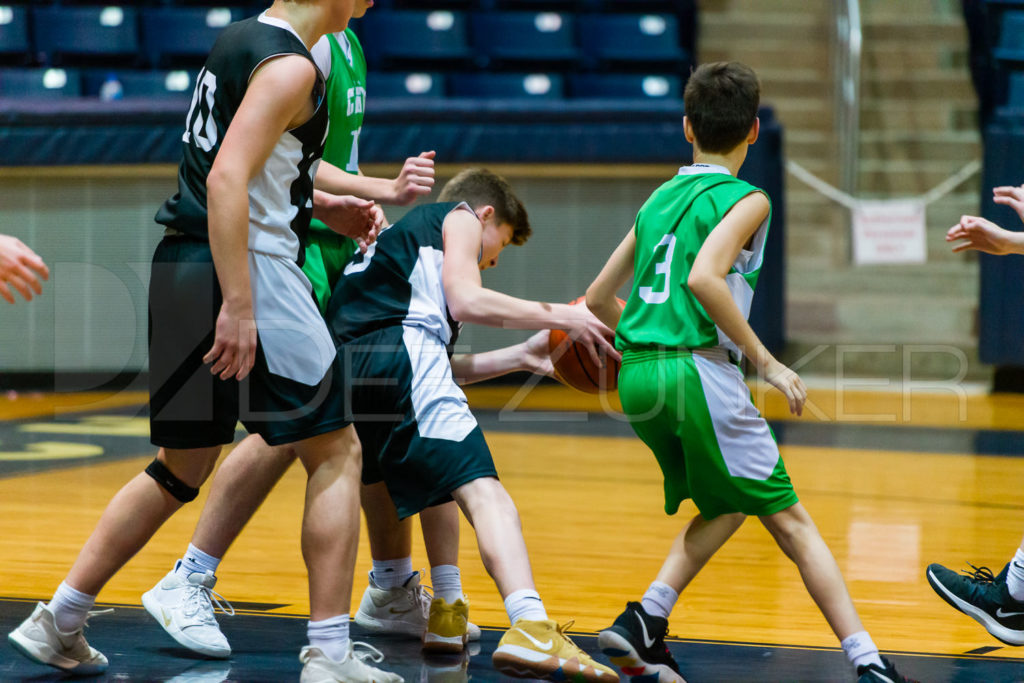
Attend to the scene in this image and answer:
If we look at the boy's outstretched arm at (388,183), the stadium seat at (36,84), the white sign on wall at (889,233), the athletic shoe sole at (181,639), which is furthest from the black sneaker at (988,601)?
the stadium seat at (36,84)

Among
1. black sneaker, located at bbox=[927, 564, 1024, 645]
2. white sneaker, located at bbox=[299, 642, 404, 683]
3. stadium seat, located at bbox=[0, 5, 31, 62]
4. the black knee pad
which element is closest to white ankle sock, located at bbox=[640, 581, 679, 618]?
white sneaker, located at bbox=[299, 642, 404, 683]

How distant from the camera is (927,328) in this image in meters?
9.86

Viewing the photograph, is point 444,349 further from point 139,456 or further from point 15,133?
point 15,133

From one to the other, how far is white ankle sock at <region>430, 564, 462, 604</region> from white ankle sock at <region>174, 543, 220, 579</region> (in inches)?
23.4

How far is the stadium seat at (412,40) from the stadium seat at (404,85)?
0.66 feet

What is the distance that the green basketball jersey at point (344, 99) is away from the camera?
3.66 meters

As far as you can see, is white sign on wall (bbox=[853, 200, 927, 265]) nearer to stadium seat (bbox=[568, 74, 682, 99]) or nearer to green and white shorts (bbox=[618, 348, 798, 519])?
stadium seat (bbox=[568, 74, 682, 99])

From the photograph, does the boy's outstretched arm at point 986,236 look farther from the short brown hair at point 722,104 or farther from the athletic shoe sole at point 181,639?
the athletic shoe sole at point 181,639

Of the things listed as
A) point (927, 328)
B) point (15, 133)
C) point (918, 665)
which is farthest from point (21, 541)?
point (927, 328)

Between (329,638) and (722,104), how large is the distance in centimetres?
153

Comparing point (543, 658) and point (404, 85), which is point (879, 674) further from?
point (404, 85)

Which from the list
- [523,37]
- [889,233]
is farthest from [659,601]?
[523,37]

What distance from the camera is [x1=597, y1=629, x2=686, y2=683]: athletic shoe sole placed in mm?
2928

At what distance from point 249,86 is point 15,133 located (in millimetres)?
6279
